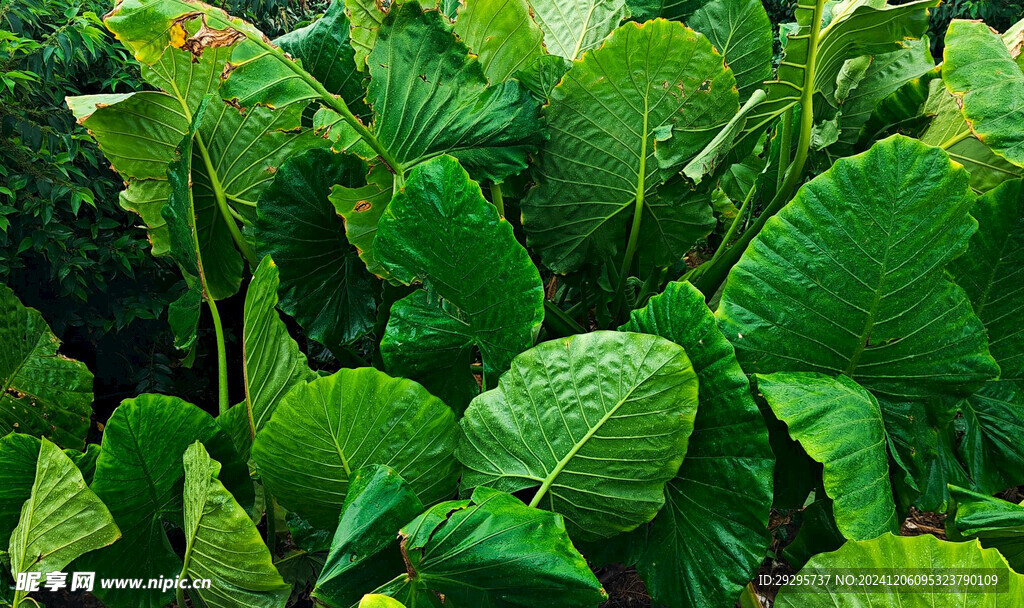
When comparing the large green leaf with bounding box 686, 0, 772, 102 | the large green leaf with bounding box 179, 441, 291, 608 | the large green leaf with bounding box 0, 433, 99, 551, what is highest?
the large green leaf with bounding box 686, 0, 772, 102

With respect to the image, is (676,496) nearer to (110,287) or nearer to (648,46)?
(648,46)

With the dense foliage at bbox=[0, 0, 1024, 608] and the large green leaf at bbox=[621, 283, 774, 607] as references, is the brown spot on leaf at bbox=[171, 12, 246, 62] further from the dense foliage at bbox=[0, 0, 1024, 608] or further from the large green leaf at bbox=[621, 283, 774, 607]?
the large green leaf at bbox=[621, 283, 774, 607]

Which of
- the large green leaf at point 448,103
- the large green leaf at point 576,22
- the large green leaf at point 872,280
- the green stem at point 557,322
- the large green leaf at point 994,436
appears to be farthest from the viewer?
the large green leaf at point 576,22

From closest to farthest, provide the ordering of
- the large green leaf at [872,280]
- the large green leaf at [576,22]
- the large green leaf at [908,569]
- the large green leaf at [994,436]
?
the large green leaf at [908,569], the large green leaf at [872,280], the large green leaf at [994,436], the large green leaf at [576,22]

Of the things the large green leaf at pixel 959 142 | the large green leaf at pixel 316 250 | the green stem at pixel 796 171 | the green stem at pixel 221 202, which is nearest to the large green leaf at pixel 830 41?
the green stem at pixel 796 171

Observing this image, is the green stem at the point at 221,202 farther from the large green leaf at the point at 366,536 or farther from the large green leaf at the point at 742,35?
the large green leaf at the point at 742,35

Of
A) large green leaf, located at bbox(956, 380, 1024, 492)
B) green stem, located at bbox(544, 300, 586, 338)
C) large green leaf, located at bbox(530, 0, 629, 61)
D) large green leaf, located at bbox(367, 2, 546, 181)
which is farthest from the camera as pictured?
large green leaf, located at bbox(530, 0, 629, 61)

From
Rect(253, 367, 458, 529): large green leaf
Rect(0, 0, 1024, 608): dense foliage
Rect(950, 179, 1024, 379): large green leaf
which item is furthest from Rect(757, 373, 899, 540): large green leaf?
Rect(253, 367, 458, 529): large green leaf
